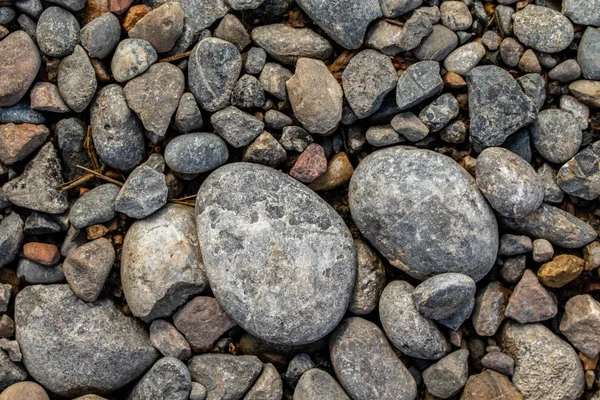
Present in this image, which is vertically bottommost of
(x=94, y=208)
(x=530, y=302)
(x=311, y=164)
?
(x=530, y=302)

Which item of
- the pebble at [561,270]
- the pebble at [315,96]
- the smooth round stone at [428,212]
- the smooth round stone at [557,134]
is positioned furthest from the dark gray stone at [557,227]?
the pebble at [315,96]

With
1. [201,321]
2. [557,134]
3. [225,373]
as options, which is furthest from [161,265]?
[557,134]

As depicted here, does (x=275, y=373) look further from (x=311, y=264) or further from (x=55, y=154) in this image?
(x=55, y=154)

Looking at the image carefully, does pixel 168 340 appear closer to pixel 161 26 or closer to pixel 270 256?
pixel 270 256

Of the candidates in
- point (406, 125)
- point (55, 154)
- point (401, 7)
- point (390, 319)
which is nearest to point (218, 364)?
point (390, 319)

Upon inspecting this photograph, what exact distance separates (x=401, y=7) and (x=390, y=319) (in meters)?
1.76

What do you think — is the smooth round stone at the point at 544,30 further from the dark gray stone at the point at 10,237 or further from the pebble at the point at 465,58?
the dark gray stone at the point at 10,237

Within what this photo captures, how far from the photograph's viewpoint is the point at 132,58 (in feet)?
10.4

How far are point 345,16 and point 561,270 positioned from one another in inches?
72.9

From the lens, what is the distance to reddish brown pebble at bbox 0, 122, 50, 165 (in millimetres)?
3127

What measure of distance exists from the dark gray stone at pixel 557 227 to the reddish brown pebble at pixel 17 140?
2.67 meters

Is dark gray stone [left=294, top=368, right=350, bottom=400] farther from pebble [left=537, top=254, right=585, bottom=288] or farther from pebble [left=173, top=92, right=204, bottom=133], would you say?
pebble [left=173, top=92, right=204, bottom=133]

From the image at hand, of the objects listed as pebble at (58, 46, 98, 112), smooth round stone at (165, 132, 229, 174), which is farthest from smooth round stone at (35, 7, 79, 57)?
smooth round stone at (165, 132, 229, 174)

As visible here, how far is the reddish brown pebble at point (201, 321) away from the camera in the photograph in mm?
3260
